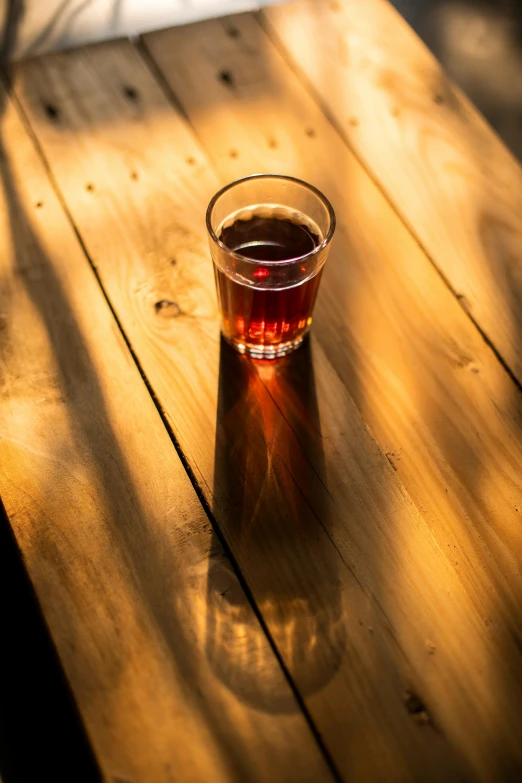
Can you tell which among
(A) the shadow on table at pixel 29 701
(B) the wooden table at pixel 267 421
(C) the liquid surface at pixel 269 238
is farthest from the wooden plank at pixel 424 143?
(A) the shadow on table at pixel 29 701

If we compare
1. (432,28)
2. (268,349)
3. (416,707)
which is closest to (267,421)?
(268,349)

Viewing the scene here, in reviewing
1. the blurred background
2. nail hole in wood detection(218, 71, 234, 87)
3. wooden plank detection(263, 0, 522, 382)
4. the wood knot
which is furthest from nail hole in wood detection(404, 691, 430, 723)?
the blurred background

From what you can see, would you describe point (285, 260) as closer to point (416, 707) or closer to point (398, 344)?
point (398, 344)

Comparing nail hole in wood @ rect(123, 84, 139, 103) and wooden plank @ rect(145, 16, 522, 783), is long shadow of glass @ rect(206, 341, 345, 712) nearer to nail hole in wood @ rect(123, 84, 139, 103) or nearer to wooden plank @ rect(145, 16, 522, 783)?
wooden plank @ rect(145, 16, 522, 783)

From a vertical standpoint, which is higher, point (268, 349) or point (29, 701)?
point (268, 349)

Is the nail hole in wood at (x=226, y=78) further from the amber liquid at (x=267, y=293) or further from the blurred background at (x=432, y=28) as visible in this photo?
the amber liquid at (x=267, y=293)

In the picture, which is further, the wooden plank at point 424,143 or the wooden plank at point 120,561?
the wooden plank at point 424,143
